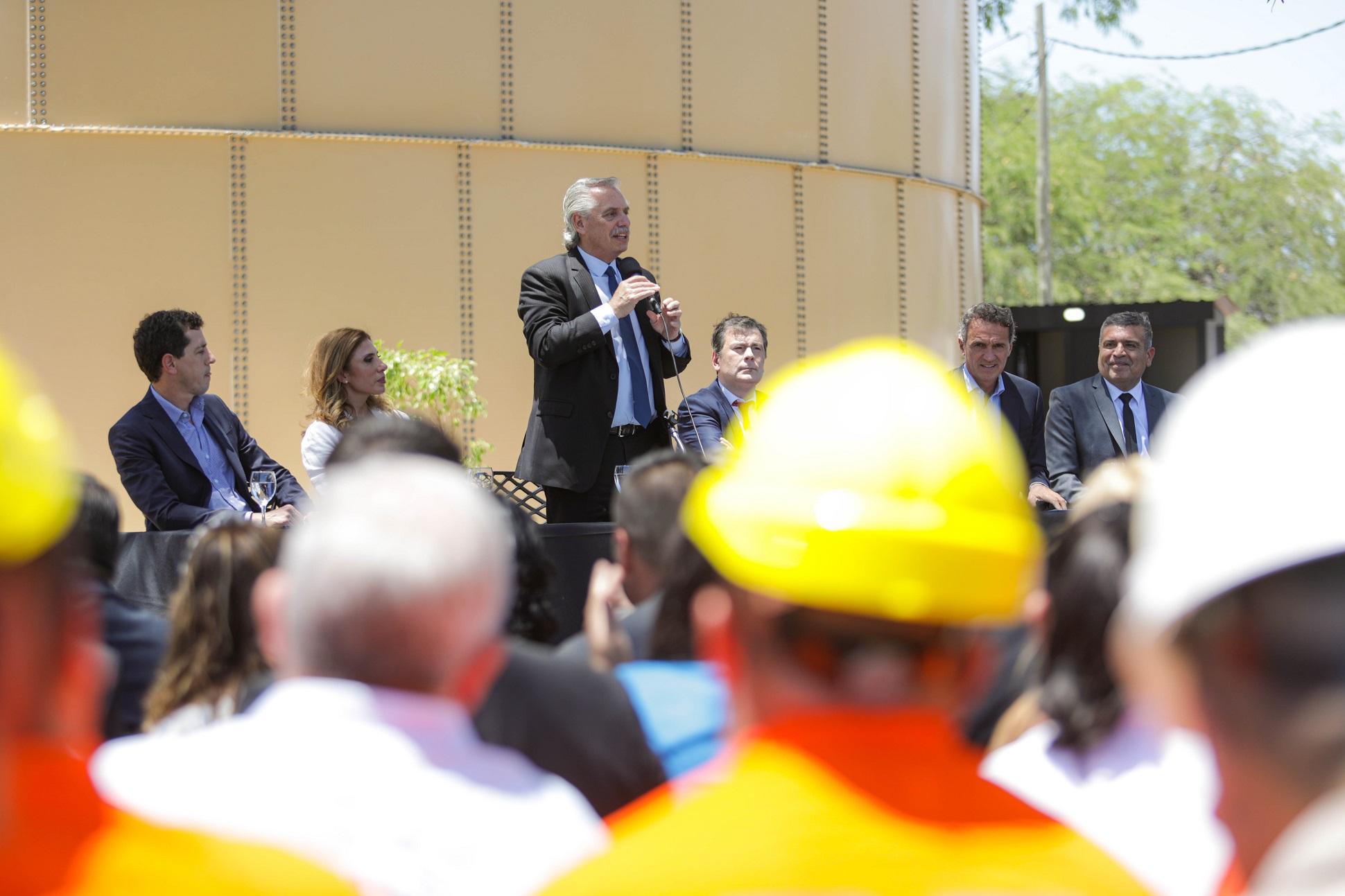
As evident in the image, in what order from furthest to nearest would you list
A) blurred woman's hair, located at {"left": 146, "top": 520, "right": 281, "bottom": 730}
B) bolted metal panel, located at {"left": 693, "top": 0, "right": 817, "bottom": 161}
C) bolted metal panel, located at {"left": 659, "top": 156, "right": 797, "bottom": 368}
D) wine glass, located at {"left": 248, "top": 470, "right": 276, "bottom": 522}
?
bolted metal panel, located at {"left": 693, "top": 0, "right": 817, "bottom": 161}, bolted metal panel, located at {"left": 659, "top": 156, "right": 797, "bottom": 368}, wine glass, located at {"left": 248, "top": 470, "right": 276, "bottom": 522}, blurred woman's hair, located at {"left": 146, "top": 520, "right": 281, "bottom": 730}

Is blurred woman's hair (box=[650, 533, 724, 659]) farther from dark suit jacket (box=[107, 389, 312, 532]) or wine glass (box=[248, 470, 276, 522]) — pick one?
dark suit jacket (box=[107, 389, 312, 532])

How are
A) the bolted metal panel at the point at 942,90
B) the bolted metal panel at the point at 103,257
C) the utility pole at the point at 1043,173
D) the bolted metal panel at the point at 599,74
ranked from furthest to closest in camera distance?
1. the utility pole at the point at 1043,173
2. the bolted metal panel at the point at 942,90
3. the bolted metal panel at the point at 599,74
4. the bolted metal panel at the point at 103,257

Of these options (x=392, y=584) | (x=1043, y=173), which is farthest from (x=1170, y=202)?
(x=392, y=584)

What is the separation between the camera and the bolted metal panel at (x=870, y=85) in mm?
10820

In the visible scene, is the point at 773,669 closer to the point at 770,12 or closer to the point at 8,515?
the point at 8,515

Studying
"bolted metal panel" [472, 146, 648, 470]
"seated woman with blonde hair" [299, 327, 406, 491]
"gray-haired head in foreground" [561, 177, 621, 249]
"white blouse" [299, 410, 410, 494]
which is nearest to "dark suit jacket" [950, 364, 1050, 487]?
"gray-haired head in foreground" [561, 177, 621, 249]

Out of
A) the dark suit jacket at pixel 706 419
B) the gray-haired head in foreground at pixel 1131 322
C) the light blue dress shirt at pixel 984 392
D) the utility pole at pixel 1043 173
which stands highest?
the utility pole at pixel 1043 173

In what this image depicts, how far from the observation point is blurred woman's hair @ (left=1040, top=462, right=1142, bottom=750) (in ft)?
6.95

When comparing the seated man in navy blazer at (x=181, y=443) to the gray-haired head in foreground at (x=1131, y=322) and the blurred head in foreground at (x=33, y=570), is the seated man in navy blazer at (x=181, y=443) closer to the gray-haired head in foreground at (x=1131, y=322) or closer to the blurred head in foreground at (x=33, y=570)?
the gray-haired head in foreground at (x=1131, y=322)

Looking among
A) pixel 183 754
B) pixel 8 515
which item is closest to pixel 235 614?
pixel 183 754

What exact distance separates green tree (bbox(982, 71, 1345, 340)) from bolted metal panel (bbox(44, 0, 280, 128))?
1106 inches

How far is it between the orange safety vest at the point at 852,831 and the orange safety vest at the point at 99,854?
25cm

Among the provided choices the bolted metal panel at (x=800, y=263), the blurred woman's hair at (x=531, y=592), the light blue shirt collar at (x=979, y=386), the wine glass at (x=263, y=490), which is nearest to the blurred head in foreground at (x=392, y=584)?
the blurred woman's hair at (x=531, y=592)

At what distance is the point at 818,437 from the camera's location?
1132mm
